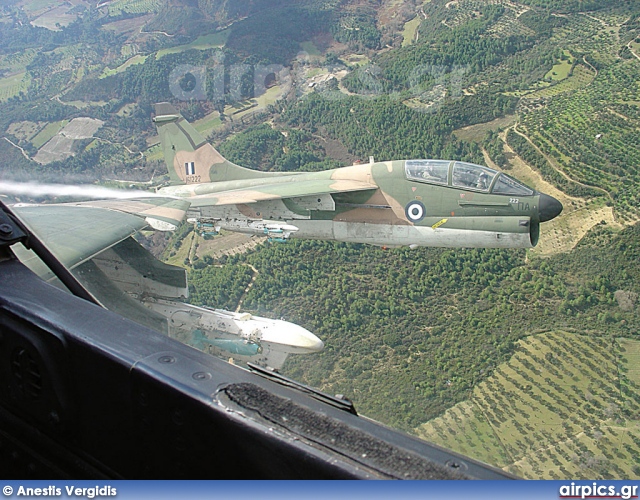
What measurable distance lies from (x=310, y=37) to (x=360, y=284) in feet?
141

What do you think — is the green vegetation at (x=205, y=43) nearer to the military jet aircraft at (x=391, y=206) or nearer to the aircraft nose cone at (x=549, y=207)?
the military jet aircraft at (x=391, y=206)

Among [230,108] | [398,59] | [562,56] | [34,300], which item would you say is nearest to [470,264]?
Answer: [34,300]

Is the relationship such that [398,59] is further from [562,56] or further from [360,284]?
[360,284]

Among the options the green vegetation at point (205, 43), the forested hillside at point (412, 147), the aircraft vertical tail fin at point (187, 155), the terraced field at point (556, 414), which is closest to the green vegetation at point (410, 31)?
the forested hillside at point (412, 147)

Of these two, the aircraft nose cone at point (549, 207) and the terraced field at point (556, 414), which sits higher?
the aircraft nose cone at point (549, 207)

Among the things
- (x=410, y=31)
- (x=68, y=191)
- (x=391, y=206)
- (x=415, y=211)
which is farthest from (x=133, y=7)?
(x=415, y=211)

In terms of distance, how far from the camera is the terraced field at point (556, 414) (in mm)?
12336

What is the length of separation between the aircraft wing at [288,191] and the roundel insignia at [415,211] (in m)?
0.94

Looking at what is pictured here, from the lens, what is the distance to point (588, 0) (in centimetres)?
4281

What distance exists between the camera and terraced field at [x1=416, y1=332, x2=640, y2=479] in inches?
486

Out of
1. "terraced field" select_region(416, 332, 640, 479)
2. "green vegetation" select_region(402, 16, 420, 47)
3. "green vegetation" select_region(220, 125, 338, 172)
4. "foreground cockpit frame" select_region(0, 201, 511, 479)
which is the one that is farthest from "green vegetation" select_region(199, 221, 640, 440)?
"green vegetation" select_region(402, 16, 420, 47)

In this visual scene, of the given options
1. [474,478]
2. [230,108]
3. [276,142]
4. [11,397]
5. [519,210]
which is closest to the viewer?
[474,478]

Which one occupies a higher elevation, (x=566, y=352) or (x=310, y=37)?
(x=310, y=37)

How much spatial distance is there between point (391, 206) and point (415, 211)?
587 mm
